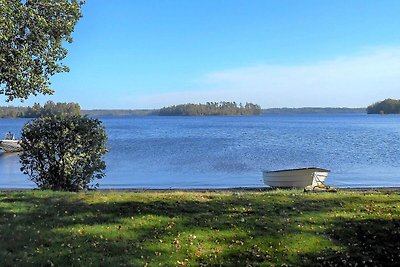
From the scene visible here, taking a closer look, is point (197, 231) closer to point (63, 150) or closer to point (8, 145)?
point (63, 150)

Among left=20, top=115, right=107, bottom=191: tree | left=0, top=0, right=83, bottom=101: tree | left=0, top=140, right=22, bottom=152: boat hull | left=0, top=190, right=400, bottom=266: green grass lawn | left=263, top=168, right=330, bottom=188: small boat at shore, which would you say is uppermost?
left=0, top=0, right=83, bottom=101: tree

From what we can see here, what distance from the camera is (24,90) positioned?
1291 cm

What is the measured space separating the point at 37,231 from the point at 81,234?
782 mm

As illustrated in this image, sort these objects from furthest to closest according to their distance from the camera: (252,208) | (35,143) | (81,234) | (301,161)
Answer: (301,161)
(35,143)
(252,208)
(81,234)

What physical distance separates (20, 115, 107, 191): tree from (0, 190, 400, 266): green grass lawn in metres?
3.16

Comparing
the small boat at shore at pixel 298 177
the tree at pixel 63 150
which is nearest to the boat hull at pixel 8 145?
the small boat at shore at pixel 298 177

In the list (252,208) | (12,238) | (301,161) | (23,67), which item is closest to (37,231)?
→ (12,238)

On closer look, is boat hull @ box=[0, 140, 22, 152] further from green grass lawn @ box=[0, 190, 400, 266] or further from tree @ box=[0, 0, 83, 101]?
green grass lawn @ box=[0, 190, 400, 266]

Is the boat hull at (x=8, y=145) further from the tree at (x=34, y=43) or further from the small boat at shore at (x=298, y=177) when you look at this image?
the tree at (x=34, y=43)

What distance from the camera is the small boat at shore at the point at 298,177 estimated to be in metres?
23.7

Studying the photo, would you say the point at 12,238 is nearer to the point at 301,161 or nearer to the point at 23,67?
the point at 23,67

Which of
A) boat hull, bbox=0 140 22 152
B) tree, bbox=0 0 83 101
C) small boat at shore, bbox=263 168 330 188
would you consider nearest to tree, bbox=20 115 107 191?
tree, bbox=0 0 83 101

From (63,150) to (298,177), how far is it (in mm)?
13222

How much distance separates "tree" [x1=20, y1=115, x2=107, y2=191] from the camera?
46.0 feet
